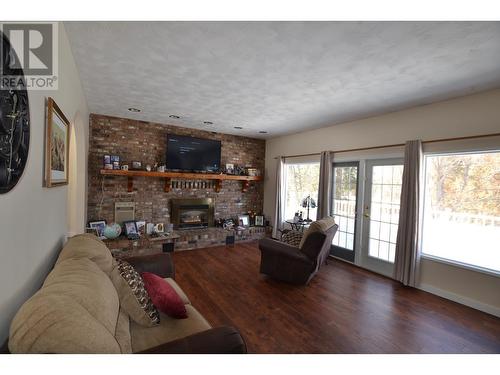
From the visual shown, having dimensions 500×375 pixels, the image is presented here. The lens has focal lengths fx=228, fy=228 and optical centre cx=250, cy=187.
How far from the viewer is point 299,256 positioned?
312cm

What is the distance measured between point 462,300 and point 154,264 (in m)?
3.74

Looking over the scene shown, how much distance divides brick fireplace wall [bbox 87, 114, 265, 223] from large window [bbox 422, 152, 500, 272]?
3949mm

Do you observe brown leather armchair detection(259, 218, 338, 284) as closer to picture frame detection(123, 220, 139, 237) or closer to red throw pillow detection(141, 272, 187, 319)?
red throw pillow detection(141, 272, 187, 319)

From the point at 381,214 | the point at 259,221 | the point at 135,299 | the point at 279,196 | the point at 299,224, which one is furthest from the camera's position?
the point at 259,221

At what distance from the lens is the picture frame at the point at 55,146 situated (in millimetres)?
1443

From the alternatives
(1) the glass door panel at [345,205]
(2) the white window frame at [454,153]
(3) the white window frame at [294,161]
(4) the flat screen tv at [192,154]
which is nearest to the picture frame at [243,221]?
(3) the white window frame at [294,161]

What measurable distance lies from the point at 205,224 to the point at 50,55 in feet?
13.9

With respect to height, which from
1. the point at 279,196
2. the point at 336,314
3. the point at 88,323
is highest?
the point at 279,196

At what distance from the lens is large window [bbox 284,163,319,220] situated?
200 inches

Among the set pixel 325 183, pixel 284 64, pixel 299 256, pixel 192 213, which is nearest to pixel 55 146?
pixel 284 64

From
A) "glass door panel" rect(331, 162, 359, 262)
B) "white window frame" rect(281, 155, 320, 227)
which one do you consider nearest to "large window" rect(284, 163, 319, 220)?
"white window frame" rect(281, 155, 320, 227)

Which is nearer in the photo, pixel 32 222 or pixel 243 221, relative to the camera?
pixel 32 222

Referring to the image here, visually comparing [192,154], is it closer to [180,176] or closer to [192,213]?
[180,176]

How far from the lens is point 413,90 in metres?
2.74
